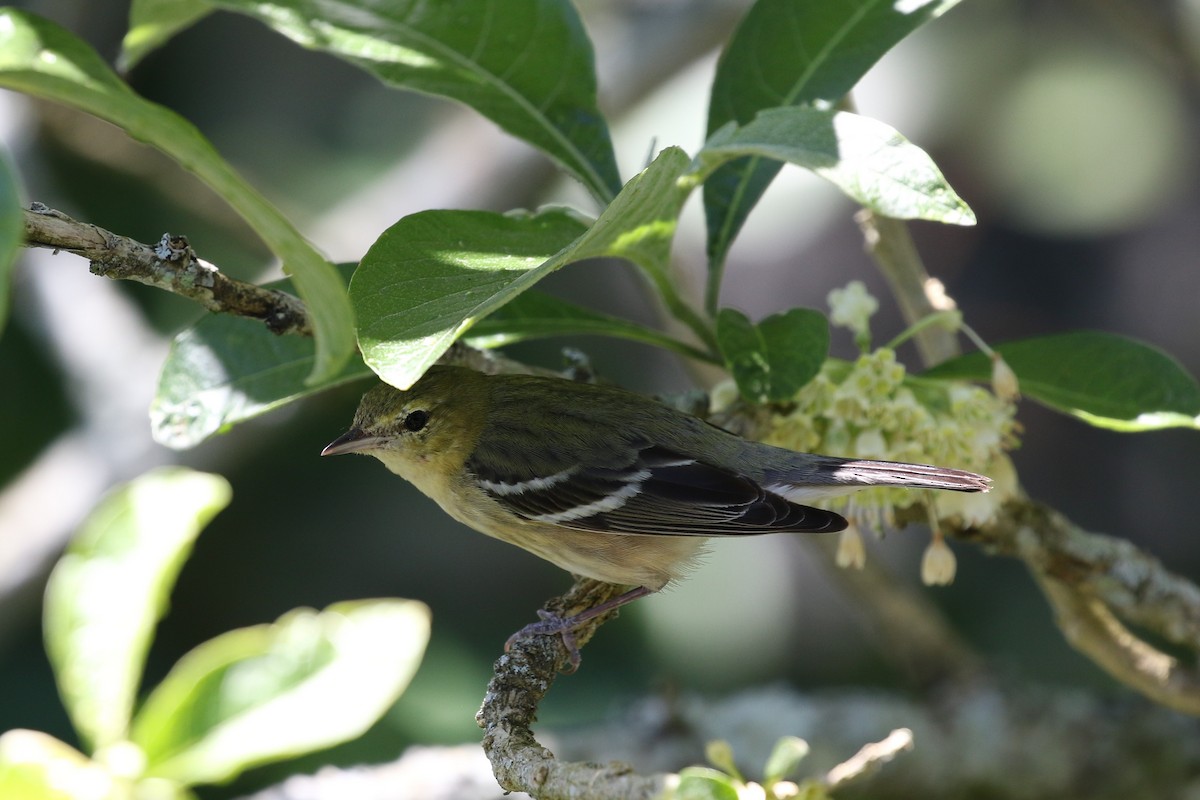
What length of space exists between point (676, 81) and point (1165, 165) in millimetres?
2063

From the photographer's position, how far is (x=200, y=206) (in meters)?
3.87

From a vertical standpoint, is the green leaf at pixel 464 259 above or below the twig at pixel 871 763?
above

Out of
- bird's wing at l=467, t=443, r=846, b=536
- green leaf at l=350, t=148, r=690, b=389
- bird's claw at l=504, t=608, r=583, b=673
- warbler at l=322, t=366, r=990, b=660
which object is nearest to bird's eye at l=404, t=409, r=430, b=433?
warbler at l=322, t=366, r=990, b=660

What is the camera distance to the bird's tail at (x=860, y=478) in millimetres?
1775

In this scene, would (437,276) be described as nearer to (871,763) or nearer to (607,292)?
(871,763)

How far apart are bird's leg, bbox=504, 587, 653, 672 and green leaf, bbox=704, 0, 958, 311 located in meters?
0.61

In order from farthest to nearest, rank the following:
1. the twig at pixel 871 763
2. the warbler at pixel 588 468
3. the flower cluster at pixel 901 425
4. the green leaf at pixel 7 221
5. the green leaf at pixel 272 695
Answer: the warbler at pixel 588 468 → the green leaf at pixel 272 695 → the flower cluster at pixel 901 425 → the twig at pixel 871 763 → the green leaf at pixel 7 221

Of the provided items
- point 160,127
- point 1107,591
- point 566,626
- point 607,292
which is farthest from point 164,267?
point 607,292

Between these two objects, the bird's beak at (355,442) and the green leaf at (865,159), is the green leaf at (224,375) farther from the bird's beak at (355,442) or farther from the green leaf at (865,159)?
the green leaf at (865,159)

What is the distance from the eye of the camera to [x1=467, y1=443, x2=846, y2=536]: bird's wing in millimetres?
2271

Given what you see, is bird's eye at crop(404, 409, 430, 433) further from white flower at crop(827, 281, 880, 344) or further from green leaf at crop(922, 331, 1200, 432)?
green leaf at crop(922, 331, 1200, 432)

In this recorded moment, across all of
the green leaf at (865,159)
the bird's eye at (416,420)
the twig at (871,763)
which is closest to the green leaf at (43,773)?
the bird's eye at (416,420)

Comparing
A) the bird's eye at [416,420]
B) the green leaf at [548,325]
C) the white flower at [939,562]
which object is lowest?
the white flower at [939,562]

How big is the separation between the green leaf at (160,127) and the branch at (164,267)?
204 millimetres
